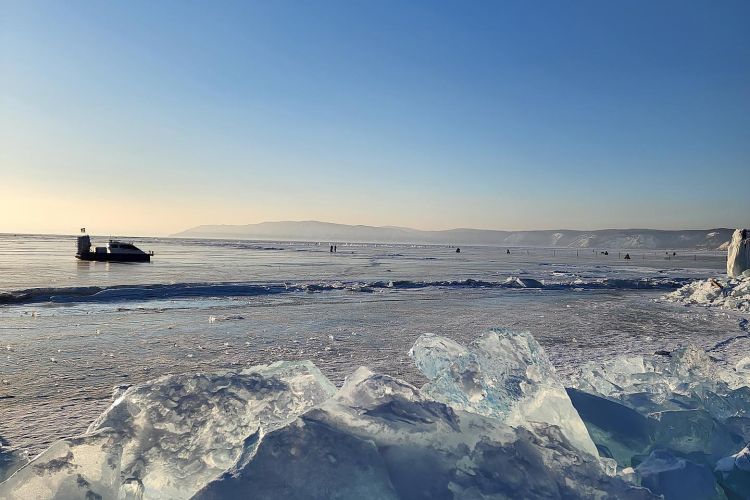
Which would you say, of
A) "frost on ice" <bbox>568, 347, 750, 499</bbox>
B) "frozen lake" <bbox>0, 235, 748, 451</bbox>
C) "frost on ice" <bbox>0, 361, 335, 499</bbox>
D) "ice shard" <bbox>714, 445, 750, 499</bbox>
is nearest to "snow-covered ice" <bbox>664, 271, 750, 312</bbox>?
"frozen lake" <bbox>0, 235, 748, 451</bbox>

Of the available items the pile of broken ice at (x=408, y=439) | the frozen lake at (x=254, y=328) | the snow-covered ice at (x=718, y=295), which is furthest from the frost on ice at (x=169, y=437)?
the snow-covered ice at (x=718, y=295)

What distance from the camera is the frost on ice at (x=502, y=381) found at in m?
2.95

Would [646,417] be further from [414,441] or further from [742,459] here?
[414,441]

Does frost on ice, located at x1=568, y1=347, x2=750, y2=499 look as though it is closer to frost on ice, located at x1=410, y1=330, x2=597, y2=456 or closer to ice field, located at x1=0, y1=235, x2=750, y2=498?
ice field, located at x1=0, y1=235, x2=750, y2=498

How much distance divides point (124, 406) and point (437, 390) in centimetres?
194

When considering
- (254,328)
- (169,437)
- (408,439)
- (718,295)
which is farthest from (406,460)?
(718,295)

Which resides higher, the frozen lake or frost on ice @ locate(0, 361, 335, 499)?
frost on ice @ locate(0, 361, 335, 499)

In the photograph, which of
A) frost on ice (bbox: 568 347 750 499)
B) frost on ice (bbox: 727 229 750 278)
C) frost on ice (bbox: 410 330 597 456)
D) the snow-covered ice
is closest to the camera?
frost on ice (bbox: 568 347 750 499)

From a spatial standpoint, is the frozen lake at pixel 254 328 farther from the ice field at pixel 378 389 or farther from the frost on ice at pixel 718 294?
the frost on ice at pixel 718 294

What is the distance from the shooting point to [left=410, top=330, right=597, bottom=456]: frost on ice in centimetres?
A: 295

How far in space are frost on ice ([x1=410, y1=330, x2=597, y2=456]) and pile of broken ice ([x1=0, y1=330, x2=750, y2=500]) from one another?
0.4 inches

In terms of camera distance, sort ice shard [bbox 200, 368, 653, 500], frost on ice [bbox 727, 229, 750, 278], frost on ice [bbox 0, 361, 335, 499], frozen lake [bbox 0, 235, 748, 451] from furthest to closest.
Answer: frost on ice [bbox 727, 229, 750, 278], frozen lake [bbox 0, 235, 748, 451], frost on ice [bbox 0, 361, 335, 499], ice shard [bbox 200, 368, 653, 500]

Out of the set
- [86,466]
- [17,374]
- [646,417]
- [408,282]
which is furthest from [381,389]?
[408,282]

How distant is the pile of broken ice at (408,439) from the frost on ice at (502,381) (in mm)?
10
